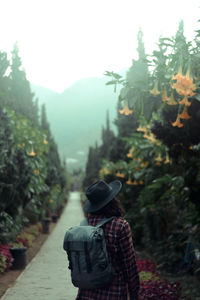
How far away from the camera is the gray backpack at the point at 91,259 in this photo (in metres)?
3.08

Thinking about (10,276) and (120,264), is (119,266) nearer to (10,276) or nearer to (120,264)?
(120,264)

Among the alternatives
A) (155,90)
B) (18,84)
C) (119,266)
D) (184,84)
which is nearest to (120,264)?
(119,266)

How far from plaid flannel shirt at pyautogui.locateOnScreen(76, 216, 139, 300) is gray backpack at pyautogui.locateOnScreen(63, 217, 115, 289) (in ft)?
0.26

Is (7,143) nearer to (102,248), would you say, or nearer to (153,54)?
(153,54)

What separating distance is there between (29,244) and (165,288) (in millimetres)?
8701

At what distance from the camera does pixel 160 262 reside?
9.22m

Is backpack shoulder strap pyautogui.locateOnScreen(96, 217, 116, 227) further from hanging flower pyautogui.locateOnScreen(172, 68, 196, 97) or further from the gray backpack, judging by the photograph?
hanging flower pyautogui.locateOnScreen(172, 68, 196, 97)

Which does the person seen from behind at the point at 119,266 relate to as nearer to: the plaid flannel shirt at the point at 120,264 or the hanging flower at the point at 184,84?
the plaid flannel shirt at the point at 120,264

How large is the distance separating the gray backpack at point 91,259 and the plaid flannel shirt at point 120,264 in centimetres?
8

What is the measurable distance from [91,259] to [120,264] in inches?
11.0

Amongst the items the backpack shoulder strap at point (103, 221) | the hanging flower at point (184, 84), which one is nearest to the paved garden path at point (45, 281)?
the backpack shoulder strap at point (103, 221)

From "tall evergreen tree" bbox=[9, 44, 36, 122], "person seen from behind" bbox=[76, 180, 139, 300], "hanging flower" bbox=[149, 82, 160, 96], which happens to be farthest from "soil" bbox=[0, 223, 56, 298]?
"tall evergreen tree" bbox=[9, 44, 36, 122]

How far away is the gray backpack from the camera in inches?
121

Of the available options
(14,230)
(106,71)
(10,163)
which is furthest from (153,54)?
(14,230)
